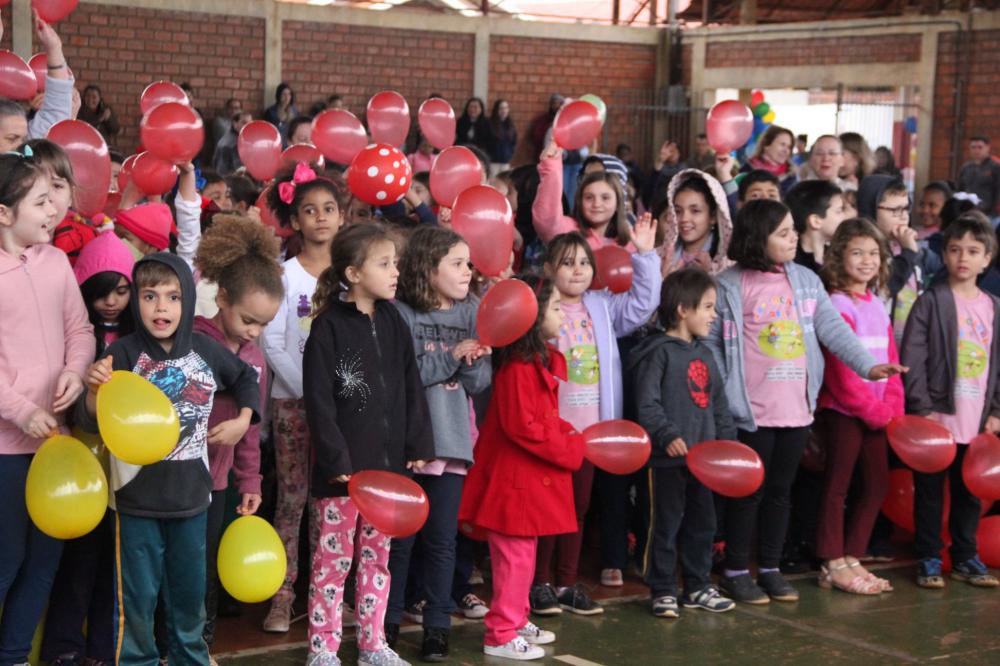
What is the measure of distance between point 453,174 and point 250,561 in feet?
6.86

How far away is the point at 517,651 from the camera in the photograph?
4.38 meters

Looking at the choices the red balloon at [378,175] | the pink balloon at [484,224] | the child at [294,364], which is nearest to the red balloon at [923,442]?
the pink balloon at [484,224]

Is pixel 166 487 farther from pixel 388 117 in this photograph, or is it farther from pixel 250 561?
pixel 388 117

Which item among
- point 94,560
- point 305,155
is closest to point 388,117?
point 305,155

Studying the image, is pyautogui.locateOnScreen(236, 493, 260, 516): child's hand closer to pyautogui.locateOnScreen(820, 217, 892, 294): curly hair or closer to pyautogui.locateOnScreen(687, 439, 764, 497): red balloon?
pyautogui.locateOnScreen(687, 439, 764, 497): red balloon

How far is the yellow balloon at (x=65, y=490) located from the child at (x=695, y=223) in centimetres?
272

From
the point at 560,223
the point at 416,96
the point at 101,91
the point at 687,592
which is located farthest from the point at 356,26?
the point at 687,592

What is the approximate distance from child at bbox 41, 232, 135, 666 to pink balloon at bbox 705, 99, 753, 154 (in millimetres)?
2944

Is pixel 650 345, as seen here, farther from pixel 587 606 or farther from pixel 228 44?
pixel 228 44

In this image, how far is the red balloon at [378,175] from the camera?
5199 mm

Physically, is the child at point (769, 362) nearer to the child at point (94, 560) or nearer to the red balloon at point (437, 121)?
the red balloon at point (437, 121)

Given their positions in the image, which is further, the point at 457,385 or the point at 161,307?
the point at 457,385

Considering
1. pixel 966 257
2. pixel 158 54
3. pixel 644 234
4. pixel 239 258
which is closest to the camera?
pixel 239 258

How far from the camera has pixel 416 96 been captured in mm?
15117
